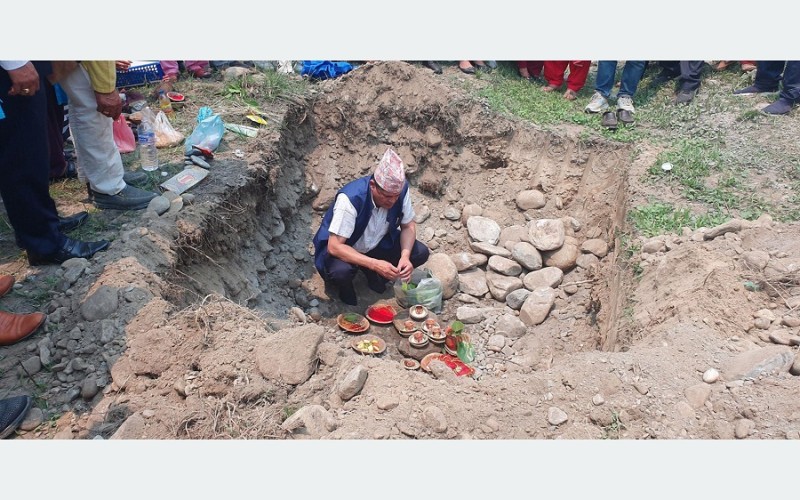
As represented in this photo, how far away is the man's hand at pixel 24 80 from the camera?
308cm

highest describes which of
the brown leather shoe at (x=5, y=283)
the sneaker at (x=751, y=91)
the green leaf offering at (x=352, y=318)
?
the sneaker at (x=751, y=91)

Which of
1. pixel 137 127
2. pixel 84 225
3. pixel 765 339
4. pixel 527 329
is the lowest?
pixel 527 329

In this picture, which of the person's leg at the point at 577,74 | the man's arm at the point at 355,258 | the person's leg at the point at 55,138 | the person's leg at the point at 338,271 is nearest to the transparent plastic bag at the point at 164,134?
the person's leg at the point at 55,138

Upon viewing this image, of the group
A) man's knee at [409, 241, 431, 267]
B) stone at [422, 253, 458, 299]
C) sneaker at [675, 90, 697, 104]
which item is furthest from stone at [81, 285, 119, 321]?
sneaker at [675, 90, 697, 104]

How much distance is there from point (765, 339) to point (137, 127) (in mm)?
5413

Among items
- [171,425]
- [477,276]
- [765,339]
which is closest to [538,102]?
[477,276]

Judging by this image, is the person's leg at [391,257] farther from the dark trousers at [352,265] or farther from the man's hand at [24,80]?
the man's hand at [24,80]

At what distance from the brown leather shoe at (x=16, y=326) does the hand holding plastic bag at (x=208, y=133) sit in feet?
7.28

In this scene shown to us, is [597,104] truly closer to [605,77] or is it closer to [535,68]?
[605,77]

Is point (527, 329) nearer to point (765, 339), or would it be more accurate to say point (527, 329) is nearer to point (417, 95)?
point (765, 339)

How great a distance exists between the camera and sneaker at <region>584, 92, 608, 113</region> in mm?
6383

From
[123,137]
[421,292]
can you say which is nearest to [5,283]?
[123,137]

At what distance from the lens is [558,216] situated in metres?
6.20

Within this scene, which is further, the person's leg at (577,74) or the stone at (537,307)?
the person's leg at (577,74)
